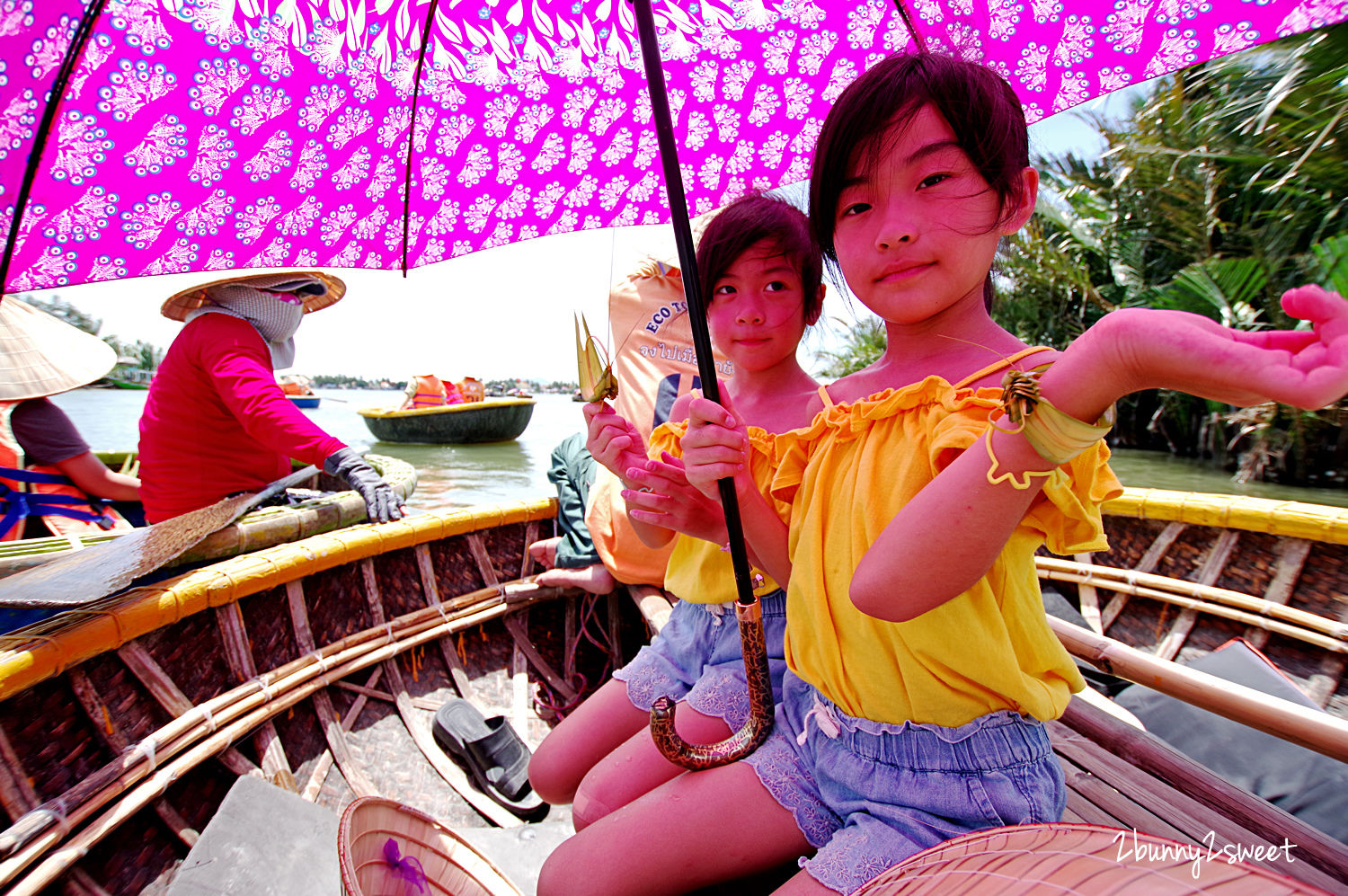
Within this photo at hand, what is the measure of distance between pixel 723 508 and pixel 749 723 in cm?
41

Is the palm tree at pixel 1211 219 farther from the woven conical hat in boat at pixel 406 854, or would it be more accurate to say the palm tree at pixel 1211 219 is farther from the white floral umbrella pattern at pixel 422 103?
the woven conical hat in boat at pixel 406 854

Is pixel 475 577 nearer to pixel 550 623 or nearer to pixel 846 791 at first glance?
pixel 550 623

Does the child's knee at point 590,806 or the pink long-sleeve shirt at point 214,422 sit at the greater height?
the pink long-sleeve shirt at point 214,422

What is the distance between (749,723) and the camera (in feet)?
3.93

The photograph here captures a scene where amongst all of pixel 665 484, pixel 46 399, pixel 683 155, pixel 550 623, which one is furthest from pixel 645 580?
pixel 46 399

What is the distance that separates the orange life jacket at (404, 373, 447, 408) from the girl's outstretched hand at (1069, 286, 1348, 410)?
20.5 m

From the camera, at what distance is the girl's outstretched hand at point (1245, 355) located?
1.75 ft

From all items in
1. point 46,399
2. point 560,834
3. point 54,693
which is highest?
point 46,399

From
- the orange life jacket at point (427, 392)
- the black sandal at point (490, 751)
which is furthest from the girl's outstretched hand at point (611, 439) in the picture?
the orange life jacket at point (427, 392)

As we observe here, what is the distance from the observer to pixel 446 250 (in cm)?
180

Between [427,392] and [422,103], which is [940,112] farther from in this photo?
[427,392]

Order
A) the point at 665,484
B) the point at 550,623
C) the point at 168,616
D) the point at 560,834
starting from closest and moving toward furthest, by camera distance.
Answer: the point at 665,484, the point at 168,616, the point at 560,834, the point at 550,623

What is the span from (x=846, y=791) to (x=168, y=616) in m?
1.89

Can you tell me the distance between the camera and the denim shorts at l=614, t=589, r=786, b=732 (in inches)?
55.3
